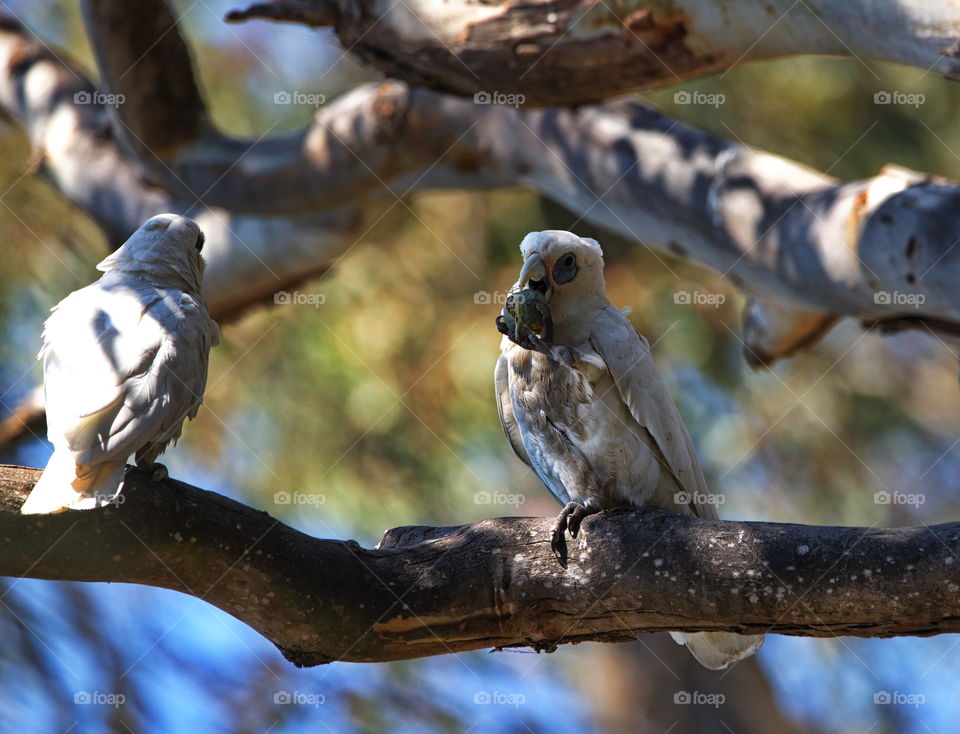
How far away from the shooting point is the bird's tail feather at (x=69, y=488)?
228cm

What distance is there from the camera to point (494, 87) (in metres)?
3.82

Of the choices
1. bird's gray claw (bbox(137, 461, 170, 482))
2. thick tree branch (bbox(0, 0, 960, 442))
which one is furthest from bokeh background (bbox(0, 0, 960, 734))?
bird's gray claw (bbox(137, 461, 170, 482))

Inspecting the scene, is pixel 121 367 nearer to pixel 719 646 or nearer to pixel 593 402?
pixel 593 402

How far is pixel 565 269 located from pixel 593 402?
41 centimetres

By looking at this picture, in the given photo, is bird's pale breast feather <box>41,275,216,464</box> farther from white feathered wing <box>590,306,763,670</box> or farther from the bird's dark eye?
white feathered wing <box>590,306,763,670</box>

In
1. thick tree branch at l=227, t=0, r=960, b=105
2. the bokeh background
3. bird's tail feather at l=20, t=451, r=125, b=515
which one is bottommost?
the bokeh background

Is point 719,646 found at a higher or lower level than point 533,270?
lower

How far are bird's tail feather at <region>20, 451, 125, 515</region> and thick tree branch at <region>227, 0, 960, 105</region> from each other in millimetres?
2141

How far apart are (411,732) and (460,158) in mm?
3663

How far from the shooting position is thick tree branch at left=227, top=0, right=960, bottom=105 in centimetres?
341

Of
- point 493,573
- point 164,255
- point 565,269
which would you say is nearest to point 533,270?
→ point 565,269

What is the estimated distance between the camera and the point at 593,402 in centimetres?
298

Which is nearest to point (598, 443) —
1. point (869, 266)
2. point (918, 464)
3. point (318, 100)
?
point (869, 266)

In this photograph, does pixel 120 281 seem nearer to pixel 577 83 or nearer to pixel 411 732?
pixel 577 83
